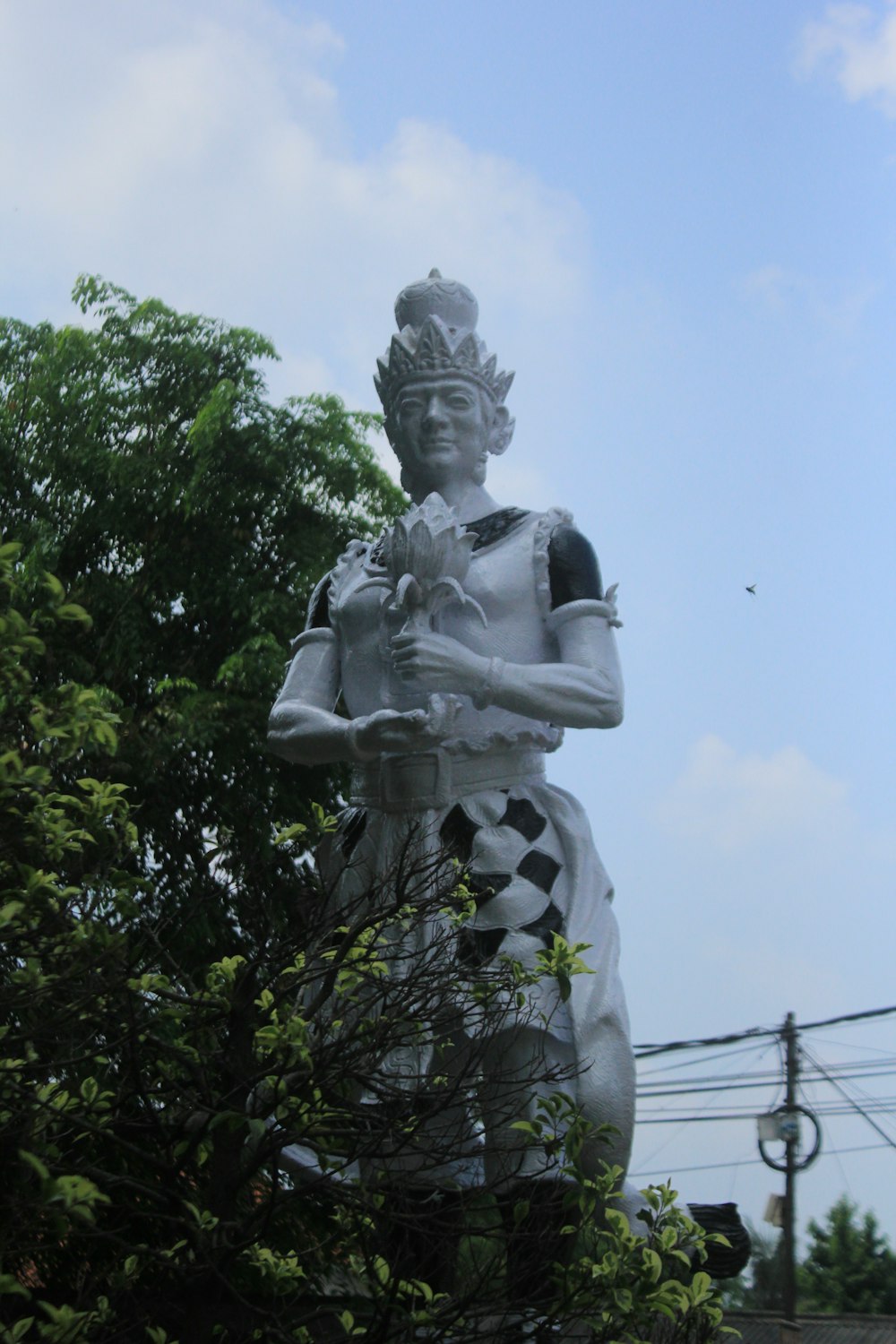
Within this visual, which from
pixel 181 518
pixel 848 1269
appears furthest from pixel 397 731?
pixel 848 1269

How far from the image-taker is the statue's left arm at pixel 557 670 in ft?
16.7

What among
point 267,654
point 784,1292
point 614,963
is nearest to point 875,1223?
point 784,1292

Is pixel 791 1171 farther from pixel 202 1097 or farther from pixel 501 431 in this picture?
pixel 202 1097

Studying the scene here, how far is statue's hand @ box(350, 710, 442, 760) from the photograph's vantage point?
505 cm

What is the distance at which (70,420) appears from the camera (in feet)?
46.9

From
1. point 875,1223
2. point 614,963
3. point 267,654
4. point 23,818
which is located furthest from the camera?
point 875,1223

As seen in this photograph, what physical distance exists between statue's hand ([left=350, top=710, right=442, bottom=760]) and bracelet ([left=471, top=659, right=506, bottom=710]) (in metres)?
0.14

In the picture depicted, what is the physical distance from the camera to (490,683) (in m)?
5.09

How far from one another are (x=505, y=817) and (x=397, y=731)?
430 millimetres

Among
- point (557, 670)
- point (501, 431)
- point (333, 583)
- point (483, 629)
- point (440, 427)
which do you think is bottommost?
point (557, 670)

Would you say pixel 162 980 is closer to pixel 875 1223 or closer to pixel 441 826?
pixel 441 826

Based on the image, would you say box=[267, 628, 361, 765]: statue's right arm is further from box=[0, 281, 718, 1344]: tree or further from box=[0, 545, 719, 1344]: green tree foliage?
box=[0, 545, 719, 1344]: green tree foliage

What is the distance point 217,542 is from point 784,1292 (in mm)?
7012

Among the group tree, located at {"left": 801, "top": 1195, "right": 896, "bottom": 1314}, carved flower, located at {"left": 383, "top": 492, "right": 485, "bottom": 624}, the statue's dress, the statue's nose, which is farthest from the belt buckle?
tree, located at {"left": 801, "top": 1195, "right": 896, "bottom": 1314}
